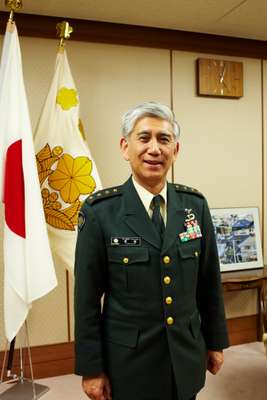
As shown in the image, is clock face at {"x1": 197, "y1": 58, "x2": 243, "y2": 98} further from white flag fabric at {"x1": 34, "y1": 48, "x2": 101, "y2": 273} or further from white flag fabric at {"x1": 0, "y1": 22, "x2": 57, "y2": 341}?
white flag fabric at {"x1": 0, "y1": 22, "x2": 57, "y2": 341}

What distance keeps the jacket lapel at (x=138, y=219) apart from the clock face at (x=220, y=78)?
6.73 feet

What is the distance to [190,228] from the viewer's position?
1.38 m

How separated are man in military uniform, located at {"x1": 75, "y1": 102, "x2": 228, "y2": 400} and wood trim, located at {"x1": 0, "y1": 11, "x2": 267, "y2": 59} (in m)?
1.74

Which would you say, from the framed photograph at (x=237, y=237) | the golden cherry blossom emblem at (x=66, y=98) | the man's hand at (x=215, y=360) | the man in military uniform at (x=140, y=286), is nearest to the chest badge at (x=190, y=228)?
the man in military uniform at (x=140, y=286)

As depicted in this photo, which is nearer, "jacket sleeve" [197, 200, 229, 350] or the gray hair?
the gray hair

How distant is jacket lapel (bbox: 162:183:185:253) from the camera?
1304mm

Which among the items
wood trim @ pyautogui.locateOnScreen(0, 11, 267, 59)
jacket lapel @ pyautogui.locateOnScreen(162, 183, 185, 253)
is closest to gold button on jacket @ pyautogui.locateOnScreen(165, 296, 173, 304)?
jacket lapel @ pyautogui.locateOnScreen(162, 183, 185, 253)

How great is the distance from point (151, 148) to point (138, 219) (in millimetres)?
243

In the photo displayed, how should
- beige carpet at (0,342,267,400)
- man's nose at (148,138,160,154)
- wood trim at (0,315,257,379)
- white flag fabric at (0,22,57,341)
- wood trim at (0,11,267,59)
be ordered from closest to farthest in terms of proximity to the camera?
man's nose at (148,138,160,154) < white flag fabric at (0,22,57,341) < beige carpet at (0,342,267,400) < wood trim at (0,11,267,59) < wood trim at (0,315,257,379)

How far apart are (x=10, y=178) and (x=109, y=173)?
3.24 ft

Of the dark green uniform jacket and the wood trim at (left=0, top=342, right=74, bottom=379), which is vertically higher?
the dark green uniform jacket

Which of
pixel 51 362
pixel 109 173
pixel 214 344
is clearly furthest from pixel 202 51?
pixel 51 362

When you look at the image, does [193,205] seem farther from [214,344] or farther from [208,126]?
[208,126]

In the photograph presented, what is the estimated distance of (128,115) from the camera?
133 centimetres
